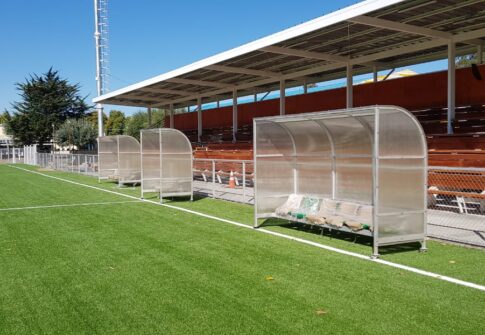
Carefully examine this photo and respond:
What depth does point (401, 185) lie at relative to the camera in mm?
7980

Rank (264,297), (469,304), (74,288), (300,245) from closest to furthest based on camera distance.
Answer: (469,304), (264,297), (74,288), (300,245)

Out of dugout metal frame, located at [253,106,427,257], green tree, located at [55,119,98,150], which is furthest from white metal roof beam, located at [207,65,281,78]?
green tree, located at [55,119,98,150]

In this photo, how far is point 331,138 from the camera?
10.5 m

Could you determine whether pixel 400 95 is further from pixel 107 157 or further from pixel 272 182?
pixel 107 157

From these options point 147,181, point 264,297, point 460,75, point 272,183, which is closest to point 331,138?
point 272,183

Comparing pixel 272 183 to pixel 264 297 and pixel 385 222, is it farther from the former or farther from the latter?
pixel 264 297

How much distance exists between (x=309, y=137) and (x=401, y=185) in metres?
3.55

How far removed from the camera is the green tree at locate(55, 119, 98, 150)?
44.6 meters

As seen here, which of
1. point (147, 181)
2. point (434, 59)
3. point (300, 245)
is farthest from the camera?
point (434, 59)

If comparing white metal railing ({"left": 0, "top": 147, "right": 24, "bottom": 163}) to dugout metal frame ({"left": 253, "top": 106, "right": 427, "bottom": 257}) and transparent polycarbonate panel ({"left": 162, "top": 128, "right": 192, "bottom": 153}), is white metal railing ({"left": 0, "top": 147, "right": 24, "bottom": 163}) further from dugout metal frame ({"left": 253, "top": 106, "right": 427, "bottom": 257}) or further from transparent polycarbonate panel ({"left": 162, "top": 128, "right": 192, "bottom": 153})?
dugout metal frame ({"left": 253, "top": 106, "right": 427, "bottom": 257})

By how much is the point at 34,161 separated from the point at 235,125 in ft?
95.2

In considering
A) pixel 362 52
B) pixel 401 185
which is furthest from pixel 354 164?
pixel 362 52

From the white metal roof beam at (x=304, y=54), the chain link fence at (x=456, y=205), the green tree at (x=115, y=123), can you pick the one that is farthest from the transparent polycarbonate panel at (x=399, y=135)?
the green tree at (x=115, y=123)

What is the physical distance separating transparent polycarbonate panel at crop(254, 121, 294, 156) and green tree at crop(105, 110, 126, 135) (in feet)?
269
